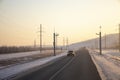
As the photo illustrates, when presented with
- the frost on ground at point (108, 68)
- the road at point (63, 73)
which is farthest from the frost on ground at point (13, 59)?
the frost on ground at point (108, 68)

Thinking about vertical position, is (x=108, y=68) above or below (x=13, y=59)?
above

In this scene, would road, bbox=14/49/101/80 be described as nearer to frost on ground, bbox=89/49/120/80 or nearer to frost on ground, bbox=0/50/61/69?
frost on ground, bbox=89/49/120/80

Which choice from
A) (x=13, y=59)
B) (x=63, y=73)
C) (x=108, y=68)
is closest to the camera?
(x=63, y=73)

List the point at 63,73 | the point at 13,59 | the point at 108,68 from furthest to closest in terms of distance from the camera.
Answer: the point at 13,59 → the point at 108,68 → the point at 63,73

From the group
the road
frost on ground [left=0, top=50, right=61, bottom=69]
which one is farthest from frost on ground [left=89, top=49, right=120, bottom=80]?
frost on ground [left=0, top=50, right=61, bottom=69]

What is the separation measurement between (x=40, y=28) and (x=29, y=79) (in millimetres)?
79296

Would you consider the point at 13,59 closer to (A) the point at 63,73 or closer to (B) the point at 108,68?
(B) the point at 108,68

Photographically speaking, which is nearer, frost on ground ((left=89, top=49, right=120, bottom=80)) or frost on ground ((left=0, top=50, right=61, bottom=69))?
frost on ground ((left=89, top=49, right=120, bottom=80))

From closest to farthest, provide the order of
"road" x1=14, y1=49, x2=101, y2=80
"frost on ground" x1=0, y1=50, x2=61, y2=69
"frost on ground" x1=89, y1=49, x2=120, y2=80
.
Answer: "road" x1=14, y1=49, x2=101, y2=80 → "frost on ground" x1=89, y1=49, x2=120, y2=80 → "frost on ground" x1=0, y1=50, x2=61, y2=69

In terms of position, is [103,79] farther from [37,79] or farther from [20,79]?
[20,79]

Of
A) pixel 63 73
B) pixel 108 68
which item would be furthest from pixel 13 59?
pixel 63 73

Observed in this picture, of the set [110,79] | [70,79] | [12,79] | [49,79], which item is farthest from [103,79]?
[12,79]

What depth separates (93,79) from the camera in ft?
59.4

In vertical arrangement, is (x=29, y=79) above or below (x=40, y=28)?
below
